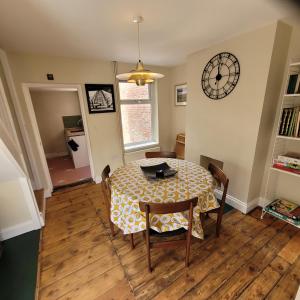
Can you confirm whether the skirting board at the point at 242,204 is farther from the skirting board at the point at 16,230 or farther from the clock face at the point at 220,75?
the skirting board at the point at 16,230

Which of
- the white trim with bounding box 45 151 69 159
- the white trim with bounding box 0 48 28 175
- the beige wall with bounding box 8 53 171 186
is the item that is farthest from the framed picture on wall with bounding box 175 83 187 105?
the white trim with bounding box 45 151 69 159

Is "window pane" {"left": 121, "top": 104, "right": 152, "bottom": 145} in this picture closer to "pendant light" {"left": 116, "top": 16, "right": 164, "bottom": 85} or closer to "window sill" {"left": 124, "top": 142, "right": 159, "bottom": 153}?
"window sill" {"left": 124, "top": 142, "right": 159, "bottom": 153}

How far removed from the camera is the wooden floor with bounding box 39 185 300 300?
1.37m

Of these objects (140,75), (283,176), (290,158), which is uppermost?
(140,75)

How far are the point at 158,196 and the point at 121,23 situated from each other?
1765 mm

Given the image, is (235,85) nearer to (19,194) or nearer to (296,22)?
(296,22)

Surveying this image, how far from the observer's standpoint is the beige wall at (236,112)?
1.87 meters

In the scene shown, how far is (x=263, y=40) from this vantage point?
1.79 metres

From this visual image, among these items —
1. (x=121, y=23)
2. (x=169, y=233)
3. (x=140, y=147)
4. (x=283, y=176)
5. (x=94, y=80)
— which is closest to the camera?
(x=169, y=233)

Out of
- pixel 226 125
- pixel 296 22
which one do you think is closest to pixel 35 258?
pixel 226 125

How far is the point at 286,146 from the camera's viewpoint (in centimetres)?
208

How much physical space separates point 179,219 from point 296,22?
2.35 metres

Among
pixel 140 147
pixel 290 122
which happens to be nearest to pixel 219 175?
pixel 290 122

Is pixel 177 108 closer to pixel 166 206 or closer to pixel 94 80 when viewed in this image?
pixel 94 80
